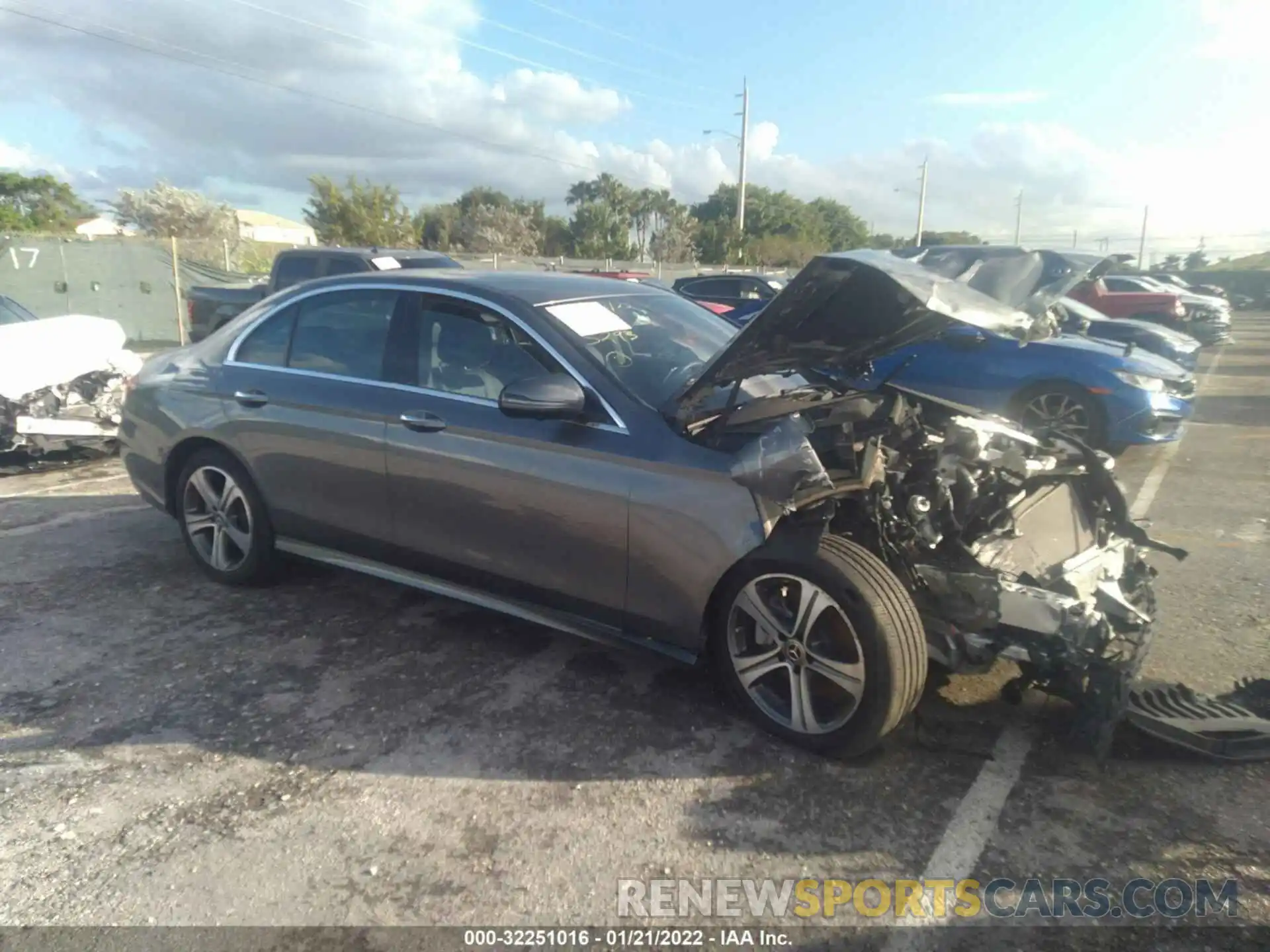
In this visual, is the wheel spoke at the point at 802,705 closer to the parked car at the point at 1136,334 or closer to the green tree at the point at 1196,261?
the parked car at the point at 1136,334

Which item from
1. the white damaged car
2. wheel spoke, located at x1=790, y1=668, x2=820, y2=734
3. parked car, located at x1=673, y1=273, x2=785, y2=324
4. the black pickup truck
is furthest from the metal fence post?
wheel spoke, located at x1=790, y1=668, x2=820, y2=734

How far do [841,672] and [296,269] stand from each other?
9905 millimetres

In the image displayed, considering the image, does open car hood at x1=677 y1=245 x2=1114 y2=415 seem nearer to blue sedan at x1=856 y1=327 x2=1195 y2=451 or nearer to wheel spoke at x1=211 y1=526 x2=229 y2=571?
wheel spoke at x1=211 y1=526 x2=229 y2=571

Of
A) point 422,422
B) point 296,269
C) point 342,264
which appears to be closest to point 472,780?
point 422,422

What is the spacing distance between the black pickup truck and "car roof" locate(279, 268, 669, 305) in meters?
5.78

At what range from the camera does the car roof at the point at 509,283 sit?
397 centimetres

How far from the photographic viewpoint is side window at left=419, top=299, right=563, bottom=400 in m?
3.75

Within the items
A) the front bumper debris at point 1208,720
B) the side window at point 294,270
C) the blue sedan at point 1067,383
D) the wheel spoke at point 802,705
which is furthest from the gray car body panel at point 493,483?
the side window at point 294,270

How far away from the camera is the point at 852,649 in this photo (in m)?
3.03

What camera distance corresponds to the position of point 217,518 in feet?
15.6

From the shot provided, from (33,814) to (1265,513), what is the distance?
24.2 feet

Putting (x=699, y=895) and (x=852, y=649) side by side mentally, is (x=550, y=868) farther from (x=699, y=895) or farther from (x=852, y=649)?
(x=852, y=649)

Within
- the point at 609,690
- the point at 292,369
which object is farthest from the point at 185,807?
the point at 292,369

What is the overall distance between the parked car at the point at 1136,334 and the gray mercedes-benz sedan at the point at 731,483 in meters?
8.25
